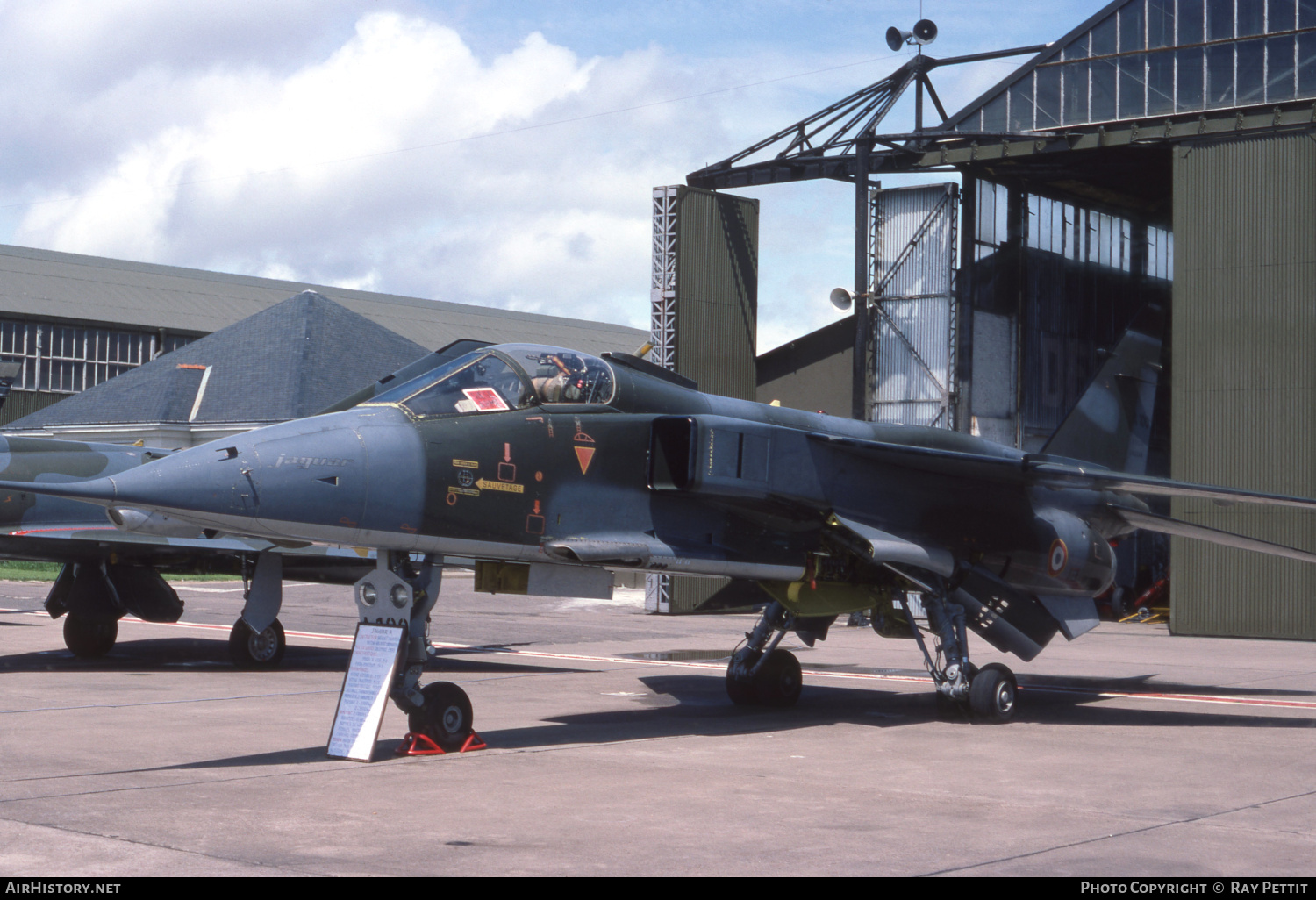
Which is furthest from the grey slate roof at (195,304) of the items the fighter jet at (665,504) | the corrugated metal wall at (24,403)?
the fighter jet at (665,504)

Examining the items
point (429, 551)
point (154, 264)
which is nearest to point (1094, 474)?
point (429, 551)

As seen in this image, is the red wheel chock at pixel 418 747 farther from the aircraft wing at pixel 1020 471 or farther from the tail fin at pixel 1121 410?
the tail fin at pixel 1121 410

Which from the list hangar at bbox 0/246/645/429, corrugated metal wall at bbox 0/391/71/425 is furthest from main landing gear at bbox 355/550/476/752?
corrugated metal wall at bbox 0/391/71/425

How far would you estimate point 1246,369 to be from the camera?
26.6 metres

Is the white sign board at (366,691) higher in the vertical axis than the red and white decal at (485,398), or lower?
lower

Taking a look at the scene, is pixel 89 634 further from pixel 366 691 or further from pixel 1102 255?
pixel 1102 255

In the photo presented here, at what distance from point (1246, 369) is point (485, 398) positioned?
69.4 feet

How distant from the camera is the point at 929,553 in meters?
13.4

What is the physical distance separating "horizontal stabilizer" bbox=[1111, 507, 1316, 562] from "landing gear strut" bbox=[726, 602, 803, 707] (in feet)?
15.0

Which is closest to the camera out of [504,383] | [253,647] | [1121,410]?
[504,383]

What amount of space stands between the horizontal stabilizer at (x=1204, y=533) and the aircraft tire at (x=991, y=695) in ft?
9.25

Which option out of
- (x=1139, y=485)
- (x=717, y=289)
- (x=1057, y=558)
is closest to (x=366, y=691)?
(x=1139, y=485)

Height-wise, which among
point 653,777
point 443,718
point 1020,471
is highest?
point 1020,471

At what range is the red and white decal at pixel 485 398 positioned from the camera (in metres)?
10.6
